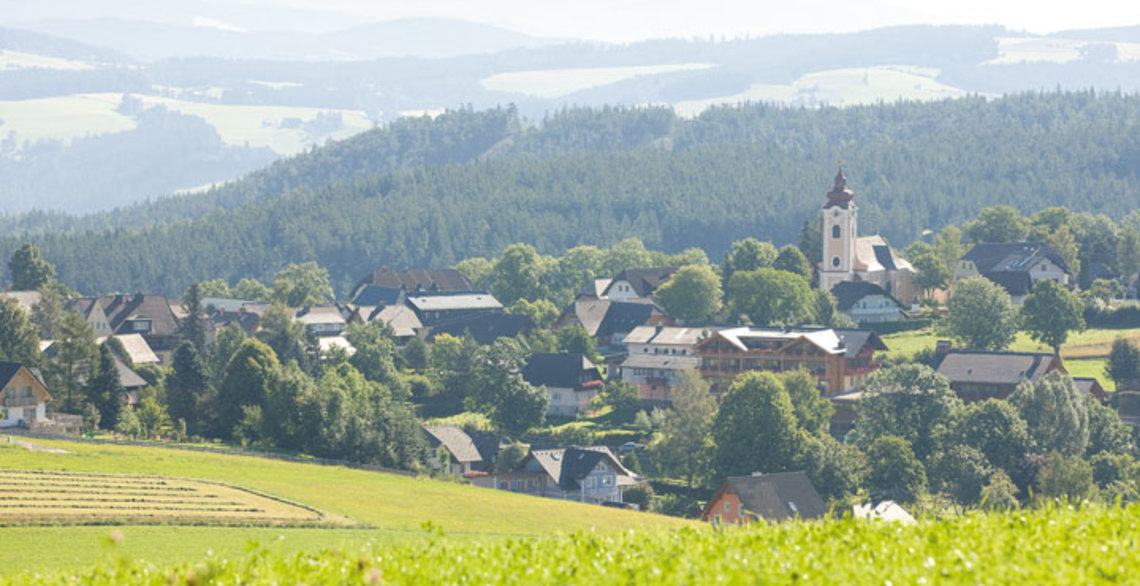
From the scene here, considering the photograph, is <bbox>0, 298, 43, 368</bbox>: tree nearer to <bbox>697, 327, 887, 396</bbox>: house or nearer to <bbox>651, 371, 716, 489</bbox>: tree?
<bbox>651, 371, 716, 489</bbox>: tree

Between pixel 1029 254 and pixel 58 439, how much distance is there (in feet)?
325

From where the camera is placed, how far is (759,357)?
359 feet

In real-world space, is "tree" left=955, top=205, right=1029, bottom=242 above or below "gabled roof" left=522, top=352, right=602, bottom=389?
above

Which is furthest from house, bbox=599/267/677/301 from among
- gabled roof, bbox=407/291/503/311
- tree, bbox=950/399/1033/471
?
tree, bbox=950/399/1033/471

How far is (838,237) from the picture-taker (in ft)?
482

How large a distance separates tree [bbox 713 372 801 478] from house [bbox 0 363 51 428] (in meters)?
35.3

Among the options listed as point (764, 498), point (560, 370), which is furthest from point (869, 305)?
point (764, 498)

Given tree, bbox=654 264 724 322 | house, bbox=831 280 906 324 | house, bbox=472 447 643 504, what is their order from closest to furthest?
house, bbox=472 447 643 504 < house, bbox=831 280 906 324 < tree, bbox=654 264 724 322

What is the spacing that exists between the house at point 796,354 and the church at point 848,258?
32959 millimetres

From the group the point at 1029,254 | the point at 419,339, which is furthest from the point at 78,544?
the point at 1029,254

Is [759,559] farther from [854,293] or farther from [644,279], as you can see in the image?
[644,279]

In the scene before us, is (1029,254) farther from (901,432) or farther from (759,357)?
(901,432)

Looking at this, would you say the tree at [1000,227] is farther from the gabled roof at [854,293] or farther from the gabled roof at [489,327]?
the gabled roof at [489,327]

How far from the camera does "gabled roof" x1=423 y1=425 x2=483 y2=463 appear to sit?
8975 cm
